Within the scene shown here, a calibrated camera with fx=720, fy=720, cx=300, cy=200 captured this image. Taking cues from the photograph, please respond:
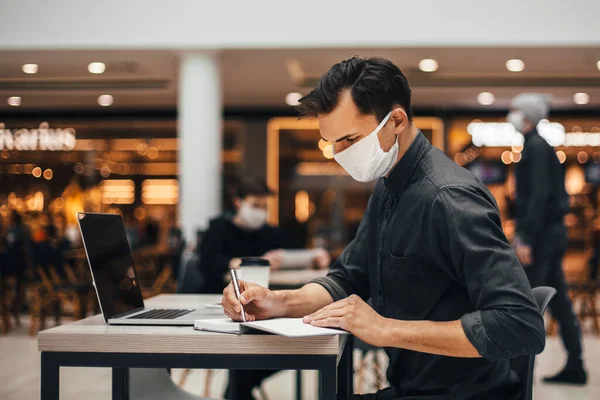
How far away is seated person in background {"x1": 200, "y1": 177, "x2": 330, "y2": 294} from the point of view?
422 centimetres

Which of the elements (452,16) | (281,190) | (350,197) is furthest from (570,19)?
(281,190)

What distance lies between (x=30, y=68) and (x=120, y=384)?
5.87 meters

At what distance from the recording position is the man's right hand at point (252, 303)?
5.37ft

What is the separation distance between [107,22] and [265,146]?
4.98m

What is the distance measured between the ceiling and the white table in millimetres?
4673

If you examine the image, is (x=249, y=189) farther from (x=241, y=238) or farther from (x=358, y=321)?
(x=358, y=321)

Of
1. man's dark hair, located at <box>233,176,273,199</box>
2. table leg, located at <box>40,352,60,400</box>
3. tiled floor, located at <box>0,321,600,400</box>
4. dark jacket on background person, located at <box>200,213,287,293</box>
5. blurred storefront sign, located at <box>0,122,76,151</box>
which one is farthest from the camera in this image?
blurred storefront sign, located at <box>0,122,76,151</box>

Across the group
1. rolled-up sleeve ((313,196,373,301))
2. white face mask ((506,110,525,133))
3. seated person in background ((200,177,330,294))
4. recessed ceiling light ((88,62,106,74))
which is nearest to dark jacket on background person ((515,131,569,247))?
white face mask ((506,110,525,133))

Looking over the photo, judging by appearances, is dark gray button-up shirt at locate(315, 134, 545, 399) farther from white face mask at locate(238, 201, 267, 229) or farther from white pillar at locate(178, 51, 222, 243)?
white pillar at locate(178, 51, 222, 243)

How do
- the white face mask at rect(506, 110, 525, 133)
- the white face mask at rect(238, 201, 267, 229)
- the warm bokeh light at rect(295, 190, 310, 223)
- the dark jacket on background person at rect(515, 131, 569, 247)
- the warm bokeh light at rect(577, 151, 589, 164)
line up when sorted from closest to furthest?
the white face mask at rect(238, 201, 267, 229) < the dark jacket on background person at rect(515, 131, 569, 247) < the white face mask at rect(506, 110, 525, 133) < the warm bokeh light at rect(295, 190, 310, 223) < the warm bokeh light at rect(577, 151, 589, 164)

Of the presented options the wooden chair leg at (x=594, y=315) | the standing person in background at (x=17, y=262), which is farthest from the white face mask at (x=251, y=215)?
the wooden chair leg at (x=594, y=315)

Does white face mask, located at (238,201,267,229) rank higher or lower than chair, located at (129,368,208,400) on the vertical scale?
higher

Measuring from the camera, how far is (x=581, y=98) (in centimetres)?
1064

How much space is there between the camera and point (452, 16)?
7.23 metres
